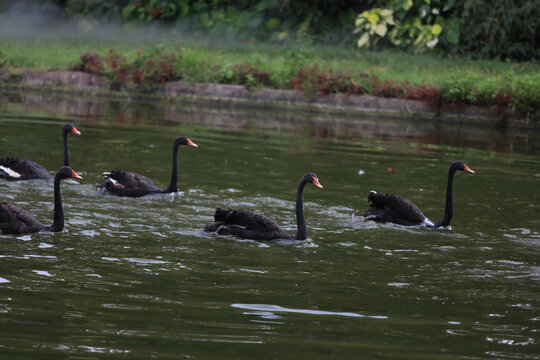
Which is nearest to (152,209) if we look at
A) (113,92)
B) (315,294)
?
(315,294)

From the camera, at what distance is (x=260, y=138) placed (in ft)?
52.7

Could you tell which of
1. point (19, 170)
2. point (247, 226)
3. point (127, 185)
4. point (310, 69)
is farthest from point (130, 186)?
point (310, 69)

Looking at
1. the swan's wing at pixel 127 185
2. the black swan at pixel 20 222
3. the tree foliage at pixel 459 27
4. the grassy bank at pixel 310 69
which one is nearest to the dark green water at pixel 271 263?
the black swan at pixel 20 222

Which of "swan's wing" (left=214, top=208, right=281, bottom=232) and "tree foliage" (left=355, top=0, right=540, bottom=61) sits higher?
"tree foliage" (left=355, top=0, right=540, bottom=61)

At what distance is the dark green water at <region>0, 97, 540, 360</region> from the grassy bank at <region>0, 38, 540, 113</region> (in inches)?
189

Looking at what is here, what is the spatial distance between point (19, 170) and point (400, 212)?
4.77 meters

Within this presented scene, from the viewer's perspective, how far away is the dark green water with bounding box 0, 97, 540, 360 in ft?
16.9

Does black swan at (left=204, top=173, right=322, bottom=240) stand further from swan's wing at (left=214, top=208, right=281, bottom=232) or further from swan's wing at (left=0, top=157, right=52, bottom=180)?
swan's wing at (left=0, top=157, right=52, bottom=180)

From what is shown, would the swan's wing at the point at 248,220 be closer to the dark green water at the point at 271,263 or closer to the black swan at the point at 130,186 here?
the dark green water at the point at 271,263

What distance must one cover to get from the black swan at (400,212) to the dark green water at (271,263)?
0.36 ft

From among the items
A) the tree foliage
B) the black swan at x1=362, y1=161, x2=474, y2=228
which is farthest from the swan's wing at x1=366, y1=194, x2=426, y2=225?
the tree foliage

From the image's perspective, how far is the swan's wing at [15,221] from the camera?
8.05 meters

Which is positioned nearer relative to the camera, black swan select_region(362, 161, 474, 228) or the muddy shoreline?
black swan select_region(362, 161, 474, 228)

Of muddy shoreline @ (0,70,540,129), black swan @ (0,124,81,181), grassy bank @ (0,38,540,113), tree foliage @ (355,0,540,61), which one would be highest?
tree foliage @ (355,0,540,61)
